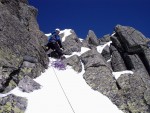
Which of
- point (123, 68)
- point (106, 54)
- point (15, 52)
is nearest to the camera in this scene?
point (15, 52)

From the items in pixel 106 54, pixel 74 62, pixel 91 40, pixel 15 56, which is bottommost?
pixel 74 62

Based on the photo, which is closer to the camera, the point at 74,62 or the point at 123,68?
the point at 74,62

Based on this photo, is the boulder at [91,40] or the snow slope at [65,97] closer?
the snow slope at [65,97]

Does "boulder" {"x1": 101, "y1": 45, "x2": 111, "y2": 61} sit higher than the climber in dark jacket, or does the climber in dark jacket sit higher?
the climber in dark jacket

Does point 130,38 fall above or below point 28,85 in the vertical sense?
above

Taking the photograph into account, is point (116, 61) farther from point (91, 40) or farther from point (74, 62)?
point (91, 40)

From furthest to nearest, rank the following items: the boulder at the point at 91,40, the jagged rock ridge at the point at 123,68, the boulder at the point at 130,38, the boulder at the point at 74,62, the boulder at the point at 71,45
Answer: the boulder at the point at 91,40 → the boulder at the point at 130,38 → the boulder at the point at 71,45 → the boulder at the point at 74,62 → the jagged rock ridge at the point at 123,68

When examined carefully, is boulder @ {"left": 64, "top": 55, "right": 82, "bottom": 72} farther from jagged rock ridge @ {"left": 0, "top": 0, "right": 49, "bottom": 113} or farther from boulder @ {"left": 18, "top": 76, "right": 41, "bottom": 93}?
boulder @ {"left": 18, "top": 76, "right": 41, "bottom": 93}

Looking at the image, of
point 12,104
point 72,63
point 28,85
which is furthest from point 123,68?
point 12,104

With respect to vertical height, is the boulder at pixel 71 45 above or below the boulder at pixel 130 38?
above

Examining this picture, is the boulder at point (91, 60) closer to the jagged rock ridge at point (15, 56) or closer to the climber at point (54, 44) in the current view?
the climber at point (54, 44)

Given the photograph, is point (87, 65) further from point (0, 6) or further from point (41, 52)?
point (0, 6)

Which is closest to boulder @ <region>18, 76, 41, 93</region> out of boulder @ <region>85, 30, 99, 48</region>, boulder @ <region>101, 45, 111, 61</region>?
boulder @ <region>101, 45, 111, 61</region>

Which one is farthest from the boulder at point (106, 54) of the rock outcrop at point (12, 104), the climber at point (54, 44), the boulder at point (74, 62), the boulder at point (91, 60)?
the rock outcrop at point (12, 104)
